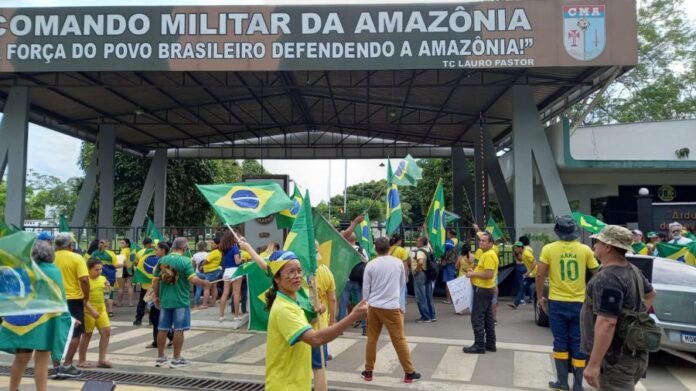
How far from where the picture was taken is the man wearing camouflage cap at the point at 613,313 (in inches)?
136

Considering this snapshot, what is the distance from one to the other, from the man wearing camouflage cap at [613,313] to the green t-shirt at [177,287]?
16.5 ft

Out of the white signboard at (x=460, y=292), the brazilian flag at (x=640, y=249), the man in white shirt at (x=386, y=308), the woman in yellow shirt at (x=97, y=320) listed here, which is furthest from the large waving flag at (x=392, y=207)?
the brazilian flag at (x=640, y=249)

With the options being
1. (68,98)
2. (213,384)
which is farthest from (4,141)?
(213,384)

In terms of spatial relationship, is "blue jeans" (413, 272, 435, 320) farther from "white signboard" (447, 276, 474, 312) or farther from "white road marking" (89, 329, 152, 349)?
"white road marking" (89, 329, 152, 349)

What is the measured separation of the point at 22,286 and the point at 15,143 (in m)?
14.3

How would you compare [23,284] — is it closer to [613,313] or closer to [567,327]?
[613,313]

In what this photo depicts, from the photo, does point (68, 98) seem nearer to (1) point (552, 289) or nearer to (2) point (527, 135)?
(2) point (527, 135)

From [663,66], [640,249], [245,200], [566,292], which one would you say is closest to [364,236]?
[245,200]

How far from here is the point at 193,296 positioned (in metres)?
13.8

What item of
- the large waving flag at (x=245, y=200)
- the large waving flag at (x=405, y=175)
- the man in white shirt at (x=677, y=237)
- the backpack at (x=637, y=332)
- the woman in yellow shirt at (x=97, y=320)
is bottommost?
the woman in yellow shirt at (x=97, y=320)

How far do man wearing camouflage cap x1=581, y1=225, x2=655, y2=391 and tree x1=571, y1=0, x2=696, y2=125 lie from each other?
31609 millimetres

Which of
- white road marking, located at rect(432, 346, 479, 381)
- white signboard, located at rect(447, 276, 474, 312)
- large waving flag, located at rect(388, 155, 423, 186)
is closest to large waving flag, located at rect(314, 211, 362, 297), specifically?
white road marking, located at rect(432, 346, 479, 381)

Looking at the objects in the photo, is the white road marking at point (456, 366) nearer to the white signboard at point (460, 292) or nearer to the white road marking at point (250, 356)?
the white signboard at point (460, 292)

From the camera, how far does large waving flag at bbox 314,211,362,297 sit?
5.75m
